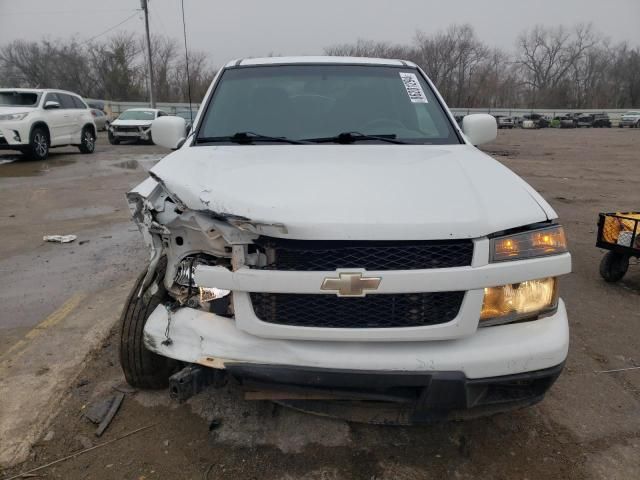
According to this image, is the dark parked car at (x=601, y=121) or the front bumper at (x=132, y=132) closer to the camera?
the front bumper at (x=132, y=132)

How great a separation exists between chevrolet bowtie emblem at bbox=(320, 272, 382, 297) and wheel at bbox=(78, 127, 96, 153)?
1537 centimetres

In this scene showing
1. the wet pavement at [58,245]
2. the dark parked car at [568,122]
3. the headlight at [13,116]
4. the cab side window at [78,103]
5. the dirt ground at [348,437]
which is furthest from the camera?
the dark parked car at [568,122]

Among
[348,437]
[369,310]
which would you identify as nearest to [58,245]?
[348,437]

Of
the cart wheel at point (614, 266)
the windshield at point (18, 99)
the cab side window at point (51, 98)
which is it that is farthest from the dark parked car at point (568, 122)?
the cart wheel at point (614, 266)

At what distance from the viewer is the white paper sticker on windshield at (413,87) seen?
337 cm

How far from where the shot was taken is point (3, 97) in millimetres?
12406

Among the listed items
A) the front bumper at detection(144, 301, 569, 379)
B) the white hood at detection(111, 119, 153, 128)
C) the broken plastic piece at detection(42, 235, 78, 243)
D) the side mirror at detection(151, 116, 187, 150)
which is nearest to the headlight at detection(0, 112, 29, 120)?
the white hood at detection(111, 119, 153, 128)

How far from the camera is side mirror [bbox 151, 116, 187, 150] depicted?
11.1 feet

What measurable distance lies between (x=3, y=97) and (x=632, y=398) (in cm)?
1450

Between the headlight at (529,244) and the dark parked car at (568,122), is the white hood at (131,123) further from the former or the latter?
the dark parked car at (568,122)

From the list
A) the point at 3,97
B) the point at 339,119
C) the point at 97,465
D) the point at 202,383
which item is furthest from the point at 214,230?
the point at 3,97

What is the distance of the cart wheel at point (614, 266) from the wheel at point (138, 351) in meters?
3.89

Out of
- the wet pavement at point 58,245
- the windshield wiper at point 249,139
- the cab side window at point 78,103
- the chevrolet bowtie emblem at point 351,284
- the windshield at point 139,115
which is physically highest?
the cab side window at point 78,103

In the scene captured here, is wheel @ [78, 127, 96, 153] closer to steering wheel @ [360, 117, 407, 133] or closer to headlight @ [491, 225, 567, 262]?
steering wheel @ [360, 117, 407, 133]
